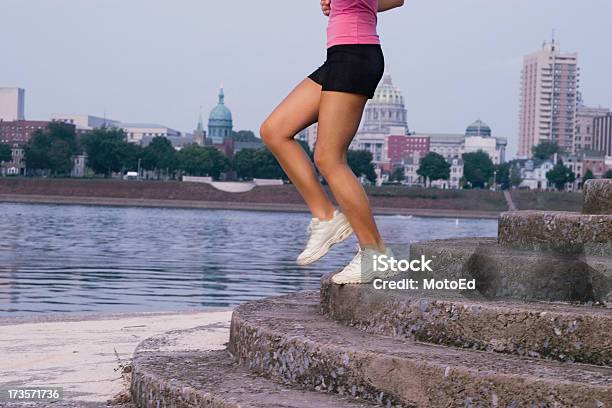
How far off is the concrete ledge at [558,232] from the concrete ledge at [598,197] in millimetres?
395

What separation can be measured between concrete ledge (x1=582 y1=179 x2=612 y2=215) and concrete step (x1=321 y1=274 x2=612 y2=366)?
1464 mm

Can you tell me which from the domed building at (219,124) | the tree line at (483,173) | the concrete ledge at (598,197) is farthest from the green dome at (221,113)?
the concrete ledge at (598,197)

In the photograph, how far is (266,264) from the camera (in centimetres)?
2327

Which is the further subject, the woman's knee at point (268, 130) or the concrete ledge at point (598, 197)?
the concrete ledge at point (598, 197)

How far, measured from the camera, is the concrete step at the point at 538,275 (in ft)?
14.9

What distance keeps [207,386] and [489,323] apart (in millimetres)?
974

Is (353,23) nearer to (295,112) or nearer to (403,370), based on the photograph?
(295,112)

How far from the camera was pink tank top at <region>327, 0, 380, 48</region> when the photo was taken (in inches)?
182

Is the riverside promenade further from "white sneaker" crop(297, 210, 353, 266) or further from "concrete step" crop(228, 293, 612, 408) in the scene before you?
"concrete step" crop(228, 293, 612, 408)

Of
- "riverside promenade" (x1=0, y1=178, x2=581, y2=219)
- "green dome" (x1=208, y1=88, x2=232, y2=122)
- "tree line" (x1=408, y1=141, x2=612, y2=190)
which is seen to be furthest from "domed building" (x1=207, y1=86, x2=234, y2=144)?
"riverside promenade" (x1=0, y1=178, x2=581, y2=219)

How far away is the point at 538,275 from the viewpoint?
15.1 ft

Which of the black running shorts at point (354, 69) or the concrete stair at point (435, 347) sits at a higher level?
the black running shorts at point (354, 69)

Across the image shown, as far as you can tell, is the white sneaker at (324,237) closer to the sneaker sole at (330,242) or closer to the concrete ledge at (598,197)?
the sneaker sole at (330,242)

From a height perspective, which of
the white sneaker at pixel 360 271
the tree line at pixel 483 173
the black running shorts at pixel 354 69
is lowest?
the white sneaker at pixel 360 271
